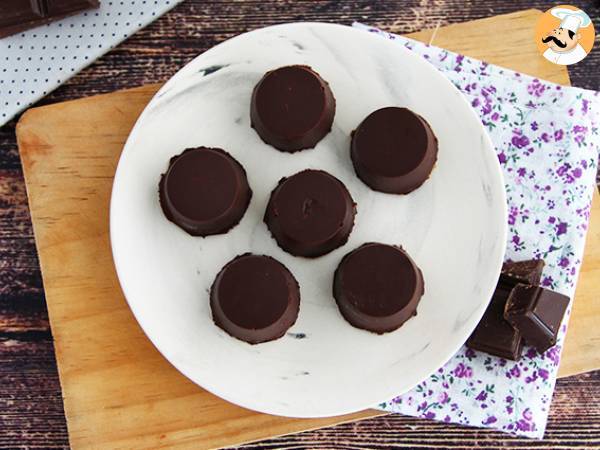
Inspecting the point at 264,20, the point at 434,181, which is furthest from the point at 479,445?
the point at 264,20

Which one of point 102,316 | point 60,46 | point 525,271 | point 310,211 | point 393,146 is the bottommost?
point 102,316

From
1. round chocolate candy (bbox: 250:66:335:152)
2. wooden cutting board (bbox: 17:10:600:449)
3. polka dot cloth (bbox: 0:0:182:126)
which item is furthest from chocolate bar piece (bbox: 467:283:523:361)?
polka dot cloth (bbox: 0:0:182:126)

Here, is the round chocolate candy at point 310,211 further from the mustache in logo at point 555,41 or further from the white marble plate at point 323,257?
the mustache in logo at point 555,41

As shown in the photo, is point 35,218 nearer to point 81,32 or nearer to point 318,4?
point 81,32

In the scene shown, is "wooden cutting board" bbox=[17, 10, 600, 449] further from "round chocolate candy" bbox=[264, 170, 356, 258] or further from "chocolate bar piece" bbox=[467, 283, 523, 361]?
"round chocolate candy" bbox=[264, 170, 356, 258]

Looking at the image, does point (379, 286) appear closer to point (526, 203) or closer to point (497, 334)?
point (497, 334)

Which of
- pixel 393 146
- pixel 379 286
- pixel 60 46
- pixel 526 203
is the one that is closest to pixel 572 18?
pixel 526 203
